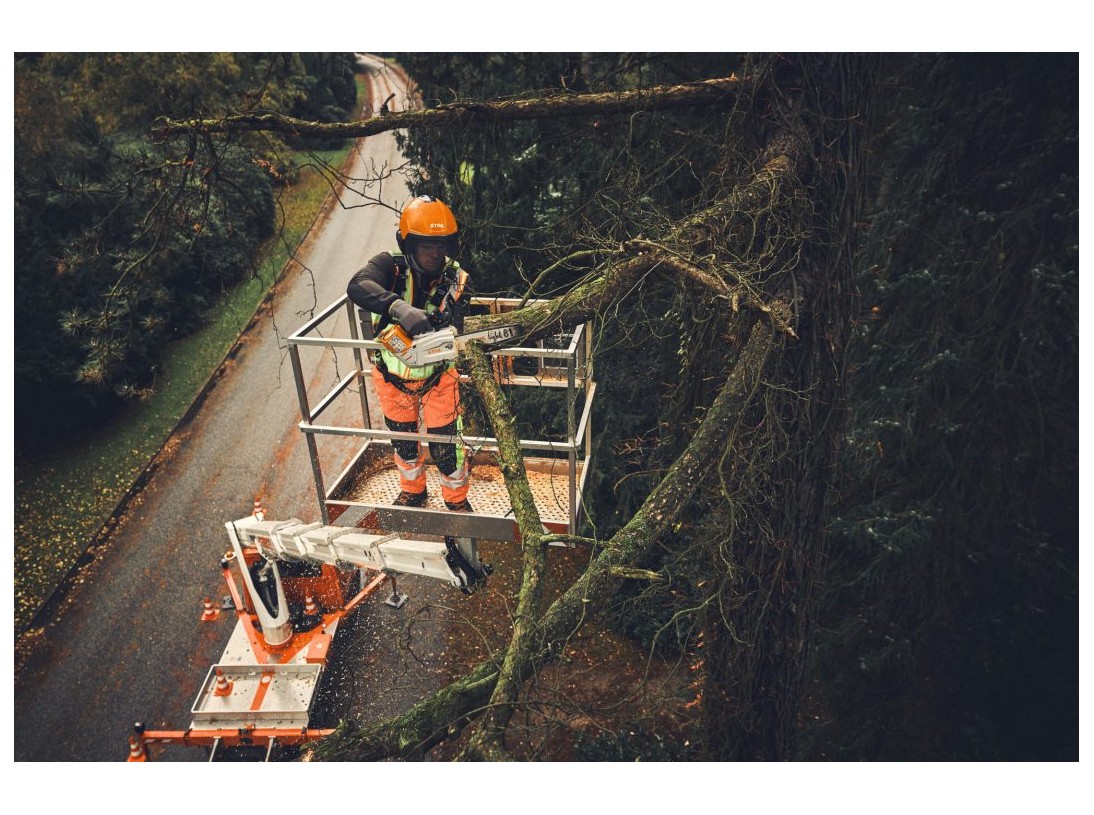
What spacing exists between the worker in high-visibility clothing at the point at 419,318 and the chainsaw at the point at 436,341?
0.09 meters

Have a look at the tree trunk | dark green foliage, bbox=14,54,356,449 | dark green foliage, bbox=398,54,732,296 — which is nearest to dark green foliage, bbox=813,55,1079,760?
dark green foliage, bbox=398,54,732,296

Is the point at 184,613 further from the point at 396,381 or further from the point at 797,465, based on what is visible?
the point at 797,465

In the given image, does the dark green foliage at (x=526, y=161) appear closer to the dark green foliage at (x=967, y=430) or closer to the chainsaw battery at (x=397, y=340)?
the chainsaw battery at (x=397, y=340)

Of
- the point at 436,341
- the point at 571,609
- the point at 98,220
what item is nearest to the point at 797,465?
the point at 571,609

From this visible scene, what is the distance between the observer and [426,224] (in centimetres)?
475

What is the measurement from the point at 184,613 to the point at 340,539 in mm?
4974

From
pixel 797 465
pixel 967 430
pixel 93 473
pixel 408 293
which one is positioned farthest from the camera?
pixel 93 473

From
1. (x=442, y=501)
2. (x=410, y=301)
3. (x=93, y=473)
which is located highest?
(x=410, y=301)

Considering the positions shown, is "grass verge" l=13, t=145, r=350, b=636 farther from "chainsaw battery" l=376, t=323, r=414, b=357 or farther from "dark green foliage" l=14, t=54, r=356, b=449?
"chainsaw battery" l=376, t=323, r=414, b=357

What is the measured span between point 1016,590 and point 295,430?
35.5 ft

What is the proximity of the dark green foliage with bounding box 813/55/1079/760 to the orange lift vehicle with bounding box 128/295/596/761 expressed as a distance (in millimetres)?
2925

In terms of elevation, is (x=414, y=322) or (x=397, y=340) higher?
(x=414, y=322)

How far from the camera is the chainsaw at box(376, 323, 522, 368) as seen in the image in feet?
12.3

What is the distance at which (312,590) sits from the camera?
8.41m
